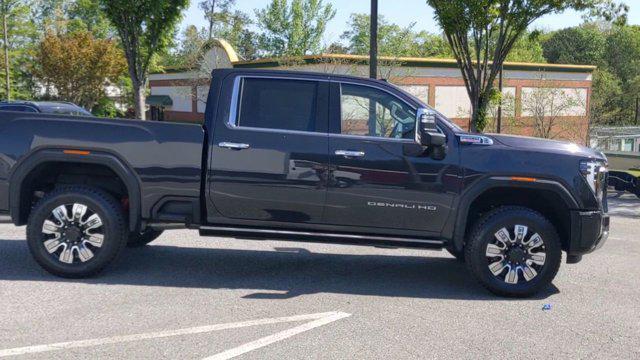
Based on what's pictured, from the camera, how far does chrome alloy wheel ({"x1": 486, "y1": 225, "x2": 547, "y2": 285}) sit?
605 cm

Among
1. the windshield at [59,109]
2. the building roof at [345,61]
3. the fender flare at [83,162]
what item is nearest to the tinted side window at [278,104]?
the fender flare at [83,162]

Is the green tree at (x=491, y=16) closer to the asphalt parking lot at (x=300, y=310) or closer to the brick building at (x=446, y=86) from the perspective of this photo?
the brick building at (x=446, y=86)

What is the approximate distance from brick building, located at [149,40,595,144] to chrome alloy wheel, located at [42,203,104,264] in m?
19.2

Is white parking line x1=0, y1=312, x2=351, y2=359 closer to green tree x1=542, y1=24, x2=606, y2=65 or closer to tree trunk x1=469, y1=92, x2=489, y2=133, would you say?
tree trunk x1=469, y1=92, x2=489, y2=133

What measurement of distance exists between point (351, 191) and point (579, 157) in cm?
208

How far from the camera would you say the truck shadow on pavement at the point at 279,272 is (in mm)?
6246

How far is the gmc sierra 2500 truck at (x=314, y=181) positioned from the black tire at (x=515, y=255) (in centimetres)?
1

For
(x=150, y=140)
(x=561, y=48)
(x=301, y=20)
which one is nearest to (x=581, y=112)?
(x=301, y=20)

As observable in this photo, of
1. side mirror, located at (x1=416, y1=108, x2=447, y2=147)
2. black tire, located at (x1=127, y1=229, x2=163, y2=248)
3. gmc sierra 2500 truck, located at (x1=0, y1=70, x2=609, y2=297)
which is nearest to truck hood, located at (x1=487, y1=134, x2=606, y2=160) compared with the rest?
gmc sierra 2500 truck, located at (x1=0, y1=70, x2=609, y2=297)

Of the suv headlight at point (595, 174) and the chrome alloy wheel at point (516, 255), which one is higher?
the suv headlight at point (595, 174)

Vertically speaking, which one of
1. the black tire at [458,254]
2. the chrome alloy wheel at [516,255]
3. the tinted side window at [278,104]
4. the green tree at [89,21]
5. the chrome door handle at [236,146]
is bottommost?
the black tire at [458,254]

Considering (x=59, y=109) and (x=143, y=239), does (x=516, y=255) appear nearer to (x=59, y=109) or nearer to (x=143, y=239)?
(x=143, y=239)

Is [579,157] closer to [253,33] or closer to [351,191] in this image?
[351,191]

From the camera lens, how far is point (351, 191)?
6004 millimetres
